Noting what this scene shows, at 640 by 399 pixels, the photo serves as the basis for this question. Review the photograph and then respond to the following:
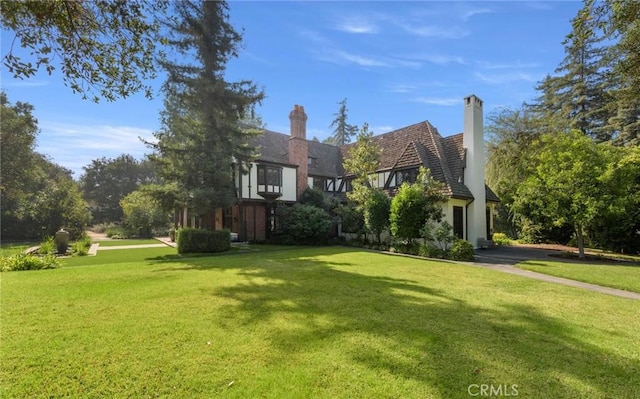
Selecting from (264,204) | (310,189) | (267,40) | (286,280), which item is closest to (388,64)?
(267,40)

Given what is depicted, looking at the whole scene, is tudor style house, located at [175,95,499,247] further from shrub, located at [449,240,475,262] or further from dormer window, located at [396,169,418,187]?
shrub, located at [449,240,475,262]

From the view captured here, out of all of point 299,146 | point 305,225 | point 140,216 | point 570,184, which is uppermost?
point 299,146

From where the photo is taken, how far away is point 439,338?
13.8 feet

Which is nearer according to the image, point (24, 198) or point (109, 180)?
point (24, 198)

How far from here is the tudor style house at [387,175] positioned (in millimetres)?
17453

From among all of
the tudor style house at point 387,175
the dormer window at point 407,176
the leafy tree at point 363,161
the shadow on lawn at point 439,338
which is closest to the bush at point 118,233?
the tudor style house at point 387,175

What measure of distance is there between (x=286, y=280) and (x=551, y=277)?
8368mm

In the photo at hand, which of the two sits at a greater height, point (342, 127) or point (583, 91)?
point (342, 127)

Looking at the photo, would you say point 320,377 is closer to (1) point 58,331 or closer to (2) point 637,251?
(1) point 58,331

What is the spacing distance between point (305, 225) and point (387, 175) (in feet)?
21.2

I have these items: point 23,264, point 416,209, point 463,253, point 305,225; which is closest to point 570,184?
point 463,253

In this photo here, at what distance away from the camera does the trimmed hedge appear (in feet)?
48.1

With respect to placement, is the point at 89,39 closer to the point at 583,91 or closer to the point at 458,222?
the point at 458,222

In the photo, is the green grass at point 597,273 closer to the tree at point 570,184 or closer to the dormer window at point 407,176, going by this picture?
the tree at point 570,184
